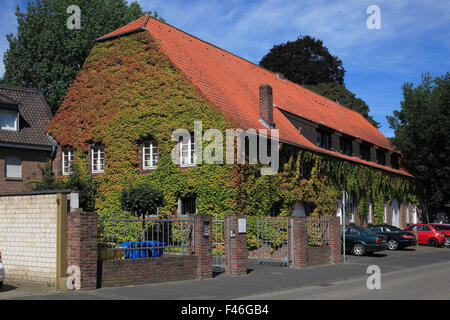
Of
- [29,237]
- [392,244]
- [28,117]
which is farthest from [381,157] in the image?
[29,237]

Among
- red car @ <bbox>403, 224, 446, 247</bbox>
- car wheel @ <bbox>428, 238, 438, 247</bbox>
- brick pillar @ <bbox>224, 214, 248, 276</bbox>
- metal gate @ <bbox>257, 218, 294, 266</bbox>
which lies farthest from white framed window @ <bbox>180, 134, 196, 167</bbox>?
car wheel @ <bbox>428, 238, 438, 247</bbox>

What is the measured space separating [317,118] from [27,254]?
84.1 feet

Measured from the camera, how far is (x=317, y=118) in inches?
1444

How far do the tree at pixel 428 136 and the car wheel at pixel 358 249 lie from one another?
20989 millimetres

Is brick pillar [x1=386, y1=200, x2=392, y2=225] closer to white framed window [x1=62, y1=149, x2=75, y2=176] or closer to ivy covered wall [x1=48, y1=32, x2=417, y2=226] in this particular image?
ivy covered wall [x1=48, y1=32, x2=417, y2=226]

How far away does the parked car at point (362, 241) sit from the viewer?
25.7 meters

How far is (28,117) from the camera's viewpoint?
31.5m

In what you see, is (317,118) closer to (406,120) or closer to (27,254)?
(406,120)

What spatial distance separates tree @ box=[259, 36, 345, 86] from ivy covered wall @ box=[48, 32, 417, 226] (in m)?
22.2

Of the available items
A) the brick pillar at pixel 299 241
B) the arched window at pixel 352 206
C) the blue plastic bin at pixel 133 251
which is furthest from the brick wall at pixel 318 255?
the arched window at pixel 352 206

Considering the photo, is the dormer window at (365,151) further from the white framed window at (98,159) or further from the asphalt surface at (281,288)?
the asphalt surface at (281,288)

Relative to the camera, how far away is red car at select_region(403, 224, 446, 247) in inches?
1321

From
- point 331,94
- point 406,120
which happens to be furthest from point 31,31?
point 406,120

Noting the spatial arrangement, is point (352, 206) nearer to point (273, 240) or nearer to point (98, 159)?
point (273, 240)
